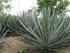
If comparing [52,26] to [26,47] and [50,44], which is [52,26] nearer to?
[50,44]

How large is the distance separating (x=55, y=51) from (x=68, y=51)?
0.41 m

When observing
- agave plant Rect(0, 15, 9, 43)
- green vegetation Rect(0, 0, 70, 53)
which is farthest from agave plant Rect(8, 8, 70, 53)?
agave plant Rect(0, 15, 9, 43)

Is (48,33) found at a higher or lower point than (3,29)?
higher

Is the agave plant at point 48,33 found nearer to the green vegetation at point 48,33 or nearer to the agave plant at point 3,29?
the green vegetation at point 48,33

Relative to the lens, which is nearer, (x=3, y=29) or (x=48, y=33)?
(x=48, y=33)

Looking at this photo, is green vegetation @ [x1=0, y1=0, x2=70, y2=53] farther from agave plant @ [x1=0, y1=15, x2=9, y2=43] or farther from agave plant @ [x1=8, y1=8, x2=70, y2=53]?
agave plant @ [x1=0, y1=15, x2=9, y2=43]

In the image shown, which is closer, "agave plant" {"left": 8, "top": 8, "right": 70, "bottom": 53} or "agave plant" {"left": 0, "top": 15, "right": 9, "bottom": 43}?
"agave plant" {"left": 8, "top": 8, "right": 70, "bottom": 53}

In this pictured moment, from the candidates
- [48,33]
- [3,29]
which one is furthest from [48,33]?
[3,29]

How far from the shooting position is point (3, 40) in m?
5.18

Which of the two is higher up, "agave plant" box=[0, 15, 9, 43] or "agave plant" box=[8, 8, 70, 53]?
"agave plant" box=[8, 8, 70, 53]

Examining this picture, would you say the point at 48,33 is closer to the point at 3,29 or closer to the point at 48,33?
the point at 48,33

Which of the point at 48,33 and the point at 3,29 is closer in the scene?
the point at 48,33

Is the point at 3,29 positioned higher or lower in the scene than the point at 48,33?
lower

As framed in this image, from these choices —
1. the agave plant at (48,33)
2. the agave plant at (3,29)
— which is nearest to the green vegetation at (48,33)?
the agave plant at (48,33)
